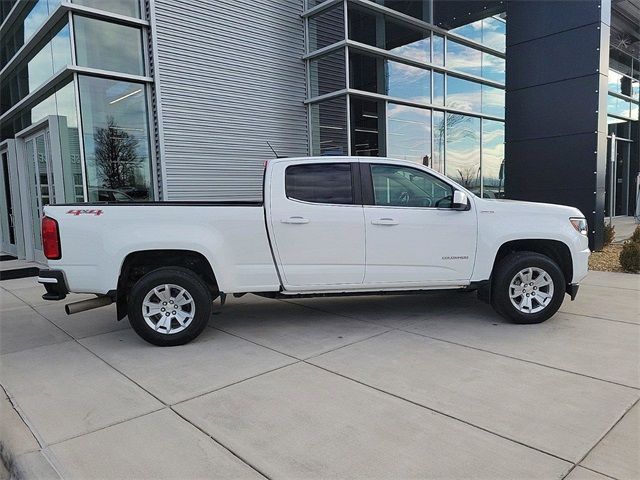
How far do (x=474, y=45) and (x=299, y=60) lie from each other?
589 centimetres

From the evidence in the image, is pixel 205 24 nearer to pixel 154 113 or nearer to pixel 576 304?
pixel 154 113

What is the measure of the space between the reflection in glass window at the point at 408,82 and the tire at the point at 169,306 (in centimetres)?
886

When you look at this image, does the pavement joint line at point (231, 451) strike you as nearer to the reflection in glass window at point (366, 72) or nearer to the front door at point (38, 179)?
the front door at point (38, 179)

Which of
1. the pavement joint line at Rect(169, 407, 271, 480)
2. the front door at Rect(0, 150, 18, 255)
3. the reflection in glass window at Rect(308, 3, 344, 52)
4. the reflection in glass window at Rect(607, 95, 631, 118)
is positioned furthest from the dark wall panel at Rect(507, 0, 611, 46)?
the front door at Rect(0, 150, 18, 255)

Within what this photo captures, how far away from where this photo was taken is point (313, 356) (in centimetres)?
455

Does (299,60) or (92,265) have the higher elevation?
(299,60)

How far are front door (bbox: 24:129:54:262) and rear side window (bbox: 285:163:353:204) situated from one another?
6995mm

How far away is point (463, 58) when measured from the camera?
14102 millimetres

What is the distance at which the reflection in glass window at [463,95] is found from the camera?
13.8 meters

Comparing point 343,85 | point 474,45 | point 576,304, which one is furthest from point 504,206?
point 474,45

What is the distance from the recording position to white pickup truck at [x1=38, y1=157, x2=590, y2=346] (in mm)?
4773

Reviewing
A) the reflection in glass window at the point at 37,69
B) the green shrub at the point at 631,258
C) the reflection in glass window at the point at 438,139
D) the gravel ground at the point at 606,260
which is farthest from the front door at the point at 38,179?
the green shrub at the point at 631,258

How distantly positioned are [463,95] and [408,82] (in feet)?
8.32

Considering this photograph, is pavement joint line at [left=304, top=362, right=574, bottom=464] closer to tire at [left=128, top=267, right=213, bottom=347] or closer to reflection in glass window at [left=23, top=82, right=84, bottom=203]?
tire at [left=128, top=267, right=213, bottom=347]
